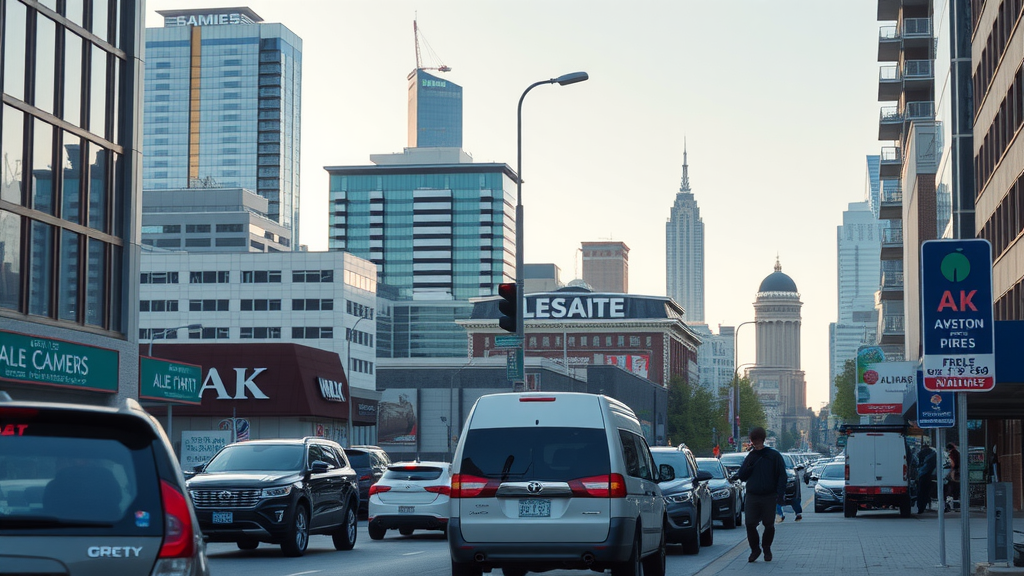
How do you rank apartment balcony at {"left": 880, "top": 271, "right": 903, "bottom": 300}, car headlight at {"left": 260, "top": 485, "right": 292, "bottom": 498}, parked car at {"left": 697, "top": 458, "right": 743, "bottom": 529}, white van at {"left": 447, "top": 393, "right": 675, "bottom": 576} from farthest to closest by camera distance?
apartment balcony at {"left": 880, "top": 271, "right": 903, "bottom": 300}
parked car at {"left": 697, "top": 458, "right": 743, "bottom": 529}
car headlight at {"left": 260, "top": 485, "right": 292, "bottom": 498}
white van at {"left": 447, "top": 393, "right": 675, "bottom": 576}

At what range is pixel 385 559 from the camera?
782 inches

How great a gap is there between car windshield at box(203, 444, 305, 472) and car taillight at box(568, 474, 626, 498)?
8.44m

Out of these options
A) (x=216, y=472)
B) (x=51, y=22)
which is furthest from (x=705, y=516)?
(x=51, y=22)

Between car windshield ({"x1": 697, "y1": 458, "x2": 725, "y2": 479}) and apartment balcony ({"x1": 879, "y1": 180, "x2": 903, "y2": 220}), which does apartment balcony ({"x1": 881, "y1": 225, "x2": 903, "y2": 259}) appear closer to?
apartment balcony ({"x1": 879, "y1": 180, "x2": 903, "y2": 220})

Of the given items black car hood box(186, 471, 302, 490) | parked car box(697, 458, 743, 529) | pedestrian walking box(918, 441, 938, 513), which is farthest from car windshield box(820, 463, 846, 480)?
black car hood box(186, 471, 302, 490)

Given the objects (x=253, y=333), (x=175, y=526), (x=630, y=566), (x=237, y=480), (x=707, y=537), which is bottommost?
(x=707, y=537)

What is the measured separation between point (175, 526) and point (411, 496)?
18957mm

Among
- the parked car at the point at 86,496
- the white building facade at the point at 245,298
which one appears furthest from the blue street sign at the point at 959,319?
the white building facade at the point at 245,298

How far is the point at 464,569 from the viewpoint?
1339 cm

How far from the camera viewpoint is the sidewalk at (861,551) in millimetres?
17219

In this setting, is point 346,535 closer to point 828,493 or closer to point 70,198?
point 70,198

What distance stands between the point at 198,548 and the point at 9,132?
2712 centimetres

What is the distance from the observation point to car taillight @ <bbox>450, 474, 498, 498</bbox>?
43.0ft

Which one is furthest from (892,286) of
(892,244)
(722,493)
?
(722,493)
